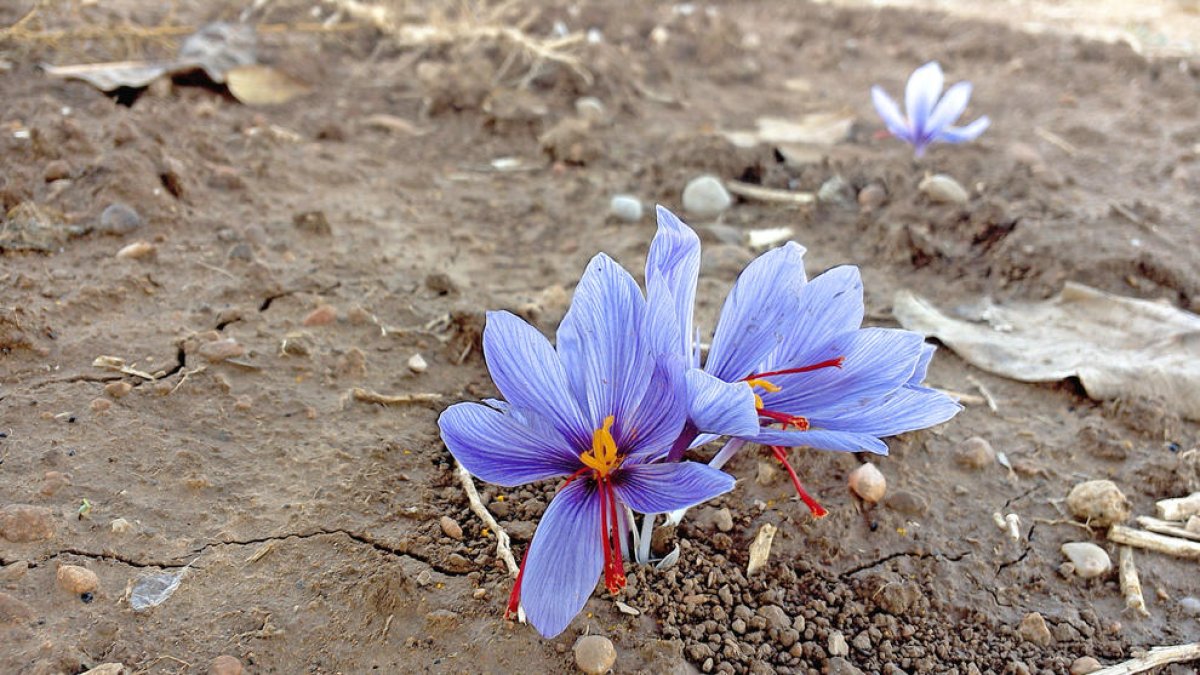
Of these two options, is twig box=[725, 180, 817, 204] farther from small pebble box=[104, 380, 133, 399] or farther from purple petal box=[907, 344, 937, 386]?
small pebble box=[104, 380, 133, 399]

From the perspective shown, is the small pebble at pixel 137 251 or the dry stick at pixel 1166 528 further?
the small pebble at pixel 137 251

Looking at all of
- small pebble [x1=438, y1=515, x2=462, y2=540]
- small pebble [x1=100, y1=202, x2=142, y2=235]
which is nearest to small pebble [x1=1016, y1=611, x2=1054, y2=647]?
small pebble [x1=438, y1=515, x2=462, y2=540]

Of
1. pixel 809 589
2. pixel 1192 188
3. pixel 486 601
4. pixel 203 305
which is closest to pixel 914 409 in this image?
pixel 809 589

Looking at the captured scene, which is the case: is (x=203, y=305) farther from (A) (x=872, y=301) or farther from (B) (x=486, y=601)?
(A) (x=872, y=301)

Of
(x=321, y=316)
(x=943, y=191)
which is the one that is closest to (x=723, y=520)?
(x=321, y=316)

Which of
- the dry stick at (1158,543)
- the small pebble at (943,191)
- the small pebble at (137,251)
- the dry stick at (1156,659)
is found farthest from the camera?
the small pebble at (943,191)

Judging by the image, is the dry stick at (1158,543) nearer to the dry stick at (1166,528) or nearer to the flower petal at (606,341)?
the dry stick at (1166,528)

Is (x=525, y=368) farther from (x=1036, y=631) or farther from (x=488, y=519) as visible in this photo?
(x=1036, y=631)

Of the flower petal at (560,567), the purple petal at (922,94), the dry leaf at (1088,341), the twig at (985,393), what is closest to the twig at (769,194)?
the purple petal at (922,94)
